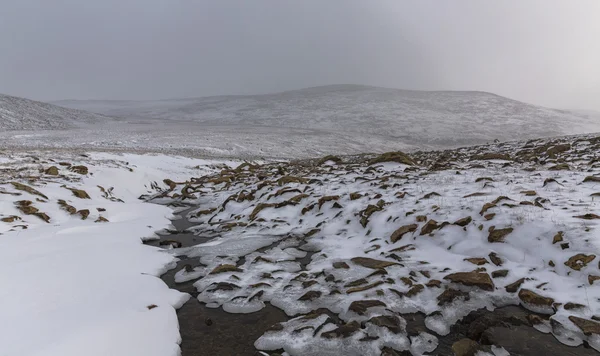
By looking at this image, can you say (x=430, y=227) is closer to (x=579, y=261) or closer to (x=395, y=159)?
(x=579, y=261)

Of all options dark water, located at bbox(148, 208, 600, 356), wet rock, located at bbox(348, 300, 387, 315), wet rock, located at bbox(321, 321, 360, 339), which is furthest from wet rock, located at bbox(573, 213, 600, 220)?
wet rock, located at bbox(321, 321, 360, 339)

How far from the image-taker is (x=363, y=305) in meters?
5.76

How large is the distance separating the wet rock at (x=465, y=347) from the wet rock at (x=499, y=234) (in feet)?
10.7

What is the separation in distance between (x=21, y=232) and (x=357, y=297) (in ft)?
29.1

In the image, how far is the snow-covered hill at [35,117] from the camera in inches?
2041

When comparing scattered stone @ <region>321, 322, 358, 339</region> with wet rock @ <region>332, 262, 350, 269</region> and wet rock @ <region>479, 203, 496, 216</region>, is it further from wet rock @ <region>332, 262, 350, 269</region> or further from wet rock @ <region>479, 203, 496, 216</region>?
wet rock @ <region>479, 203, 496, 216</region>

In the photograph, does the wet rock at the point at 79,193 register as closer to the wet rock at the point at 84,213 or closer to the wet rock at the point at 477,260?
the wet rock at the point at 84,213

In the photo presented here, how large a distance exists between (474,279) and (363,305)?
2201mm

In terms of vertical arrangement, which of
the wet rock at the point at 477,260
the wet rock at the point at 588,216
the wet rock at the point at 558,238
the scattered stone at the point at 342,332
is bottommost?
the scattered stone at the point at 342,332

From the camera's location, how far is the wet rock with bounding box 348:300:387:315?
5648 mm

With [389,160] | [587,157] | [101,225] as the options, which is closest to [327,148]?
[389,160]

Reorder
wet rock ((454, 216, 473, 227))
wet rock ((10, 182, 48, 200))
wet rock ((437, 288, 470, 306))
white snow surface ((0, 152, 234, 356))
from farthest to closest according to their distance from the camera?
wet rock ((10, 182, 48, 200)) → wet rock ((454, 216, 473, 227)) → wet rock ((437, 288, 470, 306)) → white snow surface ((0, 152, 234, 356))

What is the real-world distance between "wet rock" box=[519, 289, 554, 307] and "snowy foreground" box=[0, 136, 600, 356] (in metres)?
0.03

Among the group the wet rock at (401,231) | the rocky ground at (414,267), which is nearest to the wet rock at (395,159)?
the rocky ground at (414,267)
